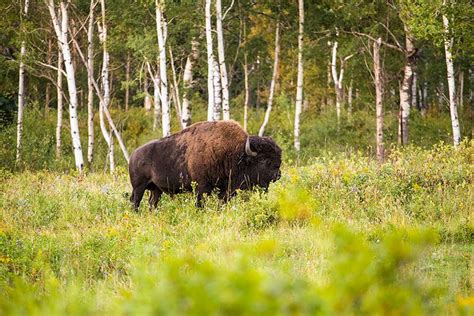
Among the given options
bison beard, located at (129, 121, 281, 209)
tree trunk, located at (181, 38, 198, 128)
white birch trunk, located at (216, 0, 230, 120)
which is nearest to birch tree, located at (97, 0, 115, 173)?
tree trunk, located at (181, 38, 198, 128)

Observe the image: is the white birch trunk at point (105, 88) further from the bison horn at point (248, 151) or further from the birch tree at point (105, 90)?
the bison horn at point (248, 151)

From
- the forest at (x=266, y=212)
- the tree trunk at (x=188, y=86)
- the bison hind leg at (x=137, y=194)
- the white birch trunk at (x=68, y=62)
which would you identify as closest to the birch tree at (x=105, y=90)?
the forest at (x=266, y=212)

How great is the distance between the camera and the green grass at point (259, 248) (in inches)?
90.7

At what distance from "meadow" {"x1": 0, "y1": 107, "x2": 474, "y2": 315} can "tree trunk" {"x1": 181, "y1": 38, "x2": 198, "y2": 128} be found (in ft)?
23.5

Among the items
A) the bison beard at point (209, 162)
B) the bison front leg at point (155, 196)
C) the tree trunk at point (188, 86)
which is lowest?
the bison front leg at point (155, 196)

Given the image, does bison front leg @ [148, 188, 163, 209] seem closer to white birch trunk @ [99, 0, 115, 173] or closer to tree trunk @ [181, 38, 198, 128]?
white birch trunk @ [99, 0, 115, 173]

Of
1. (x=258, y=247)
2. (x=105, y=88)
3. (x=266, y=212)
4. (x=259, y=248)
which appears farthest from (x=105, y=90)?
(x=259, y=248)

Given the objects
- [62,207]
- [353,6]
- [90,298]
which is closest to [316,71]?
[353,6]

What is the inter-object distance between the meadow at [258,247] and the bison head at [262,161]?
41 cm

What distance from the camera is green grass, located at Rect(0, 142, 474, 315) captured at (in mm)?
2303

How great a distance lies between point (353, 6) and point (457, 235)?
16400 millimetres

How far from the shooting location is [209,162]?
11453 mm

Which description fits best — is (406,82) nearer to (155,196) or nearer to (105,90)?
(105,90)

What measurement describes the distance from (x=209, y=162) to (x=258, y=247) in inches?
213
